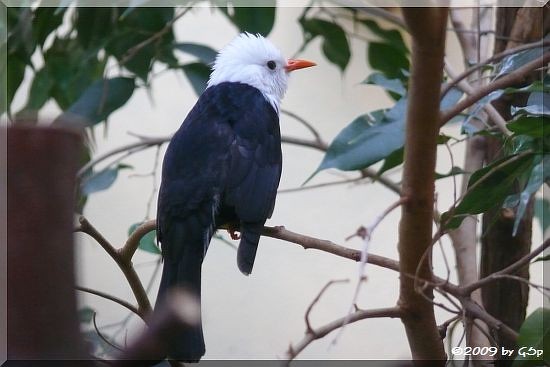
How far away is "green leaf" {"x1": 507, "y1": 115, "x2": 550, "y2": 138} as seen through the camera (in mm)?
1048

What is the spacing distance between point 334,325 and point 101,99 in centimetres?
68

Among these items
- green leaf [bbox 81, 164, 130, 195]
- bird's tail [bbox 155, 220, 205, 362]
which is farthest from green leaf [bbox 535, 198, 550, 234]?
green leaf [bbox 81, 164, 130, 195]

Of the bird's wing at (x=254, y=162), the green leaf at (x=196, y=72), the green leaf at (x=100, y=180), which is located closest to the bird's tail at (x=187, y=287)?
the bird's wing at (x=254, y=162)

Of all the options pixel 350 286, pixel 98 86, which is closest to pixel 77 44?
pixel 98 86

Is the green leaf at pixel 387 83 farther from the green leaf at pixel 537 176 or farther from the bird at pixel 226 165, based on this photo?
the green leaf at pixel 537 176

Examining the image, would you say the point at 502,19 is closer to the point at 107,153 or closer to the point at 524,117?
the point at 524,117

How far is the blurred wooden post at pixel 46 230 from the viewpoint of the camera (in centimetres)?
94

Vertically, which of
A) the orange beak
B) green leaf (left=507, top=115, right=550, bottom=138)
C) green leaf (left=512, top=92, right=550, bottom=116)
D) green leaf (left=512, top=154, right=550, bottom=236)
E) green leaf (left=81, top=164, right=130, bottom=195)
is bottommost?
green leaf (left=81, top=164, right=130, bottom=195)

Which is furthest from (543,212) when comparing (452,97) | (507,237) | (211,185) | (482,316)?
(211,185)

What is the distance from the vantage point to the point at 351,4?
1539 mm

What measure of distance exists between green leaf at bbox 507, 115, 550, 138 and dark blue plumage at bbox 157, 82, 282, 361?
0.37 meters

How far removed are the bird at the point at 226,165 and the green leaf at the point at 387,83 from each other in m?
0.12

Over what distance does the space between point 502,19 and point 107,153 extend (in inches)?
30.9

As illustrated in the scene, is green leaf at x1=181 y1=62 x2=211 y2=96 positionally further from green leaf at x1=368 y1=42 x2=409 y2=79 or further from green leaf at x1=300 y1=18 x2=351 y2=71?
green leaf at x1=368 y1=42 x2=409 y2=79
